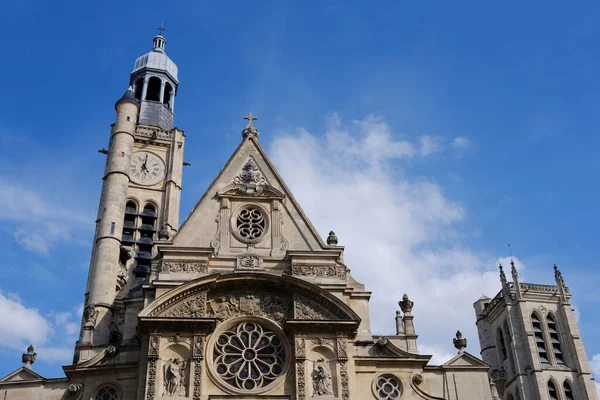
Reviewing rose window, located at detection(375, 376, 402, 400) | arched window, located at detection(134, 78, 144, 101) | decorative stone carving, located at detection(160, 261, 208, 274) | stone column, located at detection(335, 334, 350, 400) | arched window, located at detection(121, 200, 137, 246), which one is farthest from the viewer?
arched window, located at detection(134, 78, 144, 101)

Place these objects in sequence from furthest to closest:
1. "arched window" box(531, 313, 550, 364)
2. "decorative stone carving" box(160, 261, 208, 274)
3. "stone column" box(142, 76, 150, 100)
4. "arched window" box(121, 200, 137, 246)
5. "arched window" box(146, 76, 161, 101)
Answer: "arched window" box(531, 313, 550, 364) < "arched window" box(146, 76, 161, 101) < "stone column" box(142, 76, 150, 100) < "arched window" box(121, 200, 137, 246) < "decorative stone carving" box(160, 261, 208, 274)

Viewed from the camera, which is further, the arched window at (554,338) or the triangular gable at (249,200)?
the arched window at (554,338)

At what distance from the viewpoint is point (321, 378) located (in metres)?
22.6

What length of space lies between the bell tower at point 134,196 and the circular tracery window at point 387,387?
8388mm

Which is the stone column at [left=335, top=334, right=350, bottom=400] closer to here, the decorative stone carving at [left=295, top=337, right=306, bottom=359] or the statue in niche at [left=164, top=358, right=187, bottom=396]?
the decorative stone carving at [left=295, top=337, right=306, bottom=359]

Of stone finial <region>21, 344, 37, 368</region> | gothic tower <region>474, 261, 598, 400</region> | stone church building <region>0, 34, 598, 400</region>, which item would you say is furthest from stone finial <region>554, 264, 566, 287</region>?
stone finial <region>21, 344, 37, 368</region>

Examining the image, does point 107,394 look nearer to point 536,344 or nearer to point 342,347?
point 342,347

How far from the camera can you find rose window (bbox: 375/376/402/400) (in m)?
23.5

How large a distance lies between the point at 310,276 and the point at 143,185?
1322 cm

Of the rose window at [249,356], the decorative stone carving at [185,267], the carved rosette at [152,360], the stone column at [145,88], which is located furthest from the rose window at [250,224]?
the stone column at [145,88]

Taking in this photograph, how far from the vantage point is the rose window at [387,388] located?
23484mm

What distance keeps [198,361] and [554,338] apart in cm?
3283

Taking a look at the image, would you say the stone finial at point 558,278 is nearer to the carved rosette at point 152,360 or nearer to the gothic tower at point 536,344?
the gothic tower at point 536,344

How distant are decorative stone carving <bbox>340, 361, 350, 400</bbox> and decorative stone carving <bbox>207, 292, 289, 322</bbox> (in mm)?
2490
